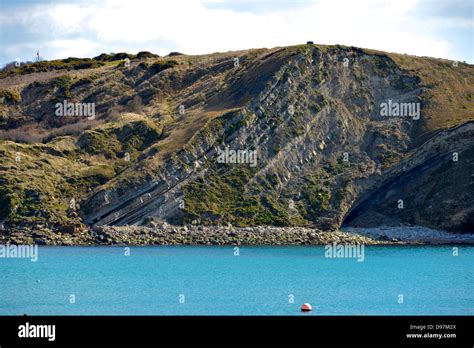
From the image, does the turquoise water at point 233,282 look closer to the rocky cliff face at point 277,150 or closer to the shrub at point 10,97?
the rocky cliff face at point 277,150

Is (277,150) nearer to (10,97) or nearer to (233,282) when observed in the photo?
(10,97)

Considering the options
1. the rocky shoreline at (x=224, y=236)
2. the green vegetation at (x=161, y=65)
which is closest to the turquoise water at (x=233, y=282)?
the rocky shoreline at (x=224, y=236)

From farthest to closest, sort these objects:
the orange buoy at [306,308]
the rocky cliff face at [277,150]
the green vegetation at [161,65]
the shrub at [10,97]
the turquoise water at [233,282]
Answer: the green vegetation at [161,65], the shrub at [10,97], the rocky cliff face at [277,150], the turquoise water at [233,282], the orange buoy at [306,308]

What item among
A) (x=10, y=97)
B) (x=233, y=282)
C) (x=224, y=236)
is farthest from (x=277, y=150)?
(x=233, y=282)

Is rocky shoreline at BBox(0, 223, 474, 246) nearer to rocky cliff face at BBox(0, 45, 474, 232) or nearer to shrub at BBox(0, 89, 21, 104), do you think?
rocky cliff face at BBox(0, 45, 474, 232)

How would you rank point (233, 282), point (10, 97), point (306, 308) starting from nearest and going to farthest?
point (306, 308) < point (233, 282) < point (10, 97)
